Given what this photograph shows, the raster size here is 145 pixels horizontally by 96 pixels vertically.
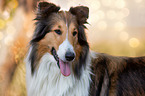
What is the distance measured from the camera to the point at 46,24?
241cm

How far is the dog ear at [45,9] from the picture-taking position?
7.61 ft

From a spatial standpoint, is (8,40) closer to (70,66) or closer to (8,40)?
(8,40)

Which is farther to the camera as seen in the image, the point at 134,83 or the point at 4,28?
the point at 4,28

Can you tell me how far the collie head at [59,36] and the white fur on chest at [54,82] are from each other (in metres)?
0.07

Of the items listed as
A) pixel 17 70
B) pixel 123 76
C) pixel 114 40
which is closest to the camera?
pixel 123 76

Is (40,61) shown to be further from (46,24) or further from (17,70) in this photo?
(17,70)

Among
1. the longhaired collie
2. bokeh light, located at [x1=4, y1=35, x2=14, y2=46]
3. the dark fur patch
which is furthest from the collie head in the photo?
bokeh light, located at [x1=4, y1=35, x2=14, y2=46]

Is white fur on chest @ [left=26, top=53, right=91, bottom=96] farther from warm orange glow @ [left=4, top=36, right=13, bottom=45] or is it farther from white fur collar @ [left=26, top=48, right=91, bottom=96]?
warm orange glow @ [left=4, top=36, right=13, bottom=45]

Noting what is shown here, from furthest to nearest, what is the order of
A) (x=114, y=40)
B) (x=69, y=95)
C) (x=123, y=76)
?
(x=114, y=40)
(x=123, y=76)
(x=69, y=95)

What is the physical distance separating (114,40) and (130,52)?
47 centimetres

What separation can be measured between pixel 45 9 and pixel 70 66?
82 cm

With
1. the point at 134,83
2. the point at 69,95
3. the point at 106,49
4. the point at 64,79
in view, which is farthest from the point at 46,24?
the point at 106,49

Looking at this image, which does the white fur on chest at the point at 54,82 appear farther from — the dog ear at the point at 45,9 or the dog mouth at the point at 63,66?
the dog ear at the point at 45,9

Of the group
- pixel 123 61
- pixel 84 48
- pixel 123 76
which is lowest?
pixel 123 76
